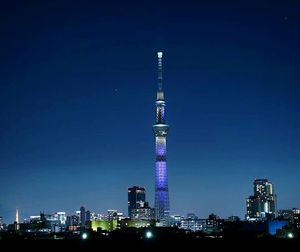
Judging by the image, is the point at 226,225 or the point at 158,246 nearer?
the point at 158,246

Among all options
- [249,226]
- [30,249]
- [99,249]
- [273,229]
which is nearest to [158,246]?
[99,249]

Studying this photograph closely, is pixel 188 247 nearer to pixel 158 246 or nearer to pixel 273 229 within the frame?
pixel 158 246

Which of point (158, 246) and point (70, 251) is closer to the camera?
point (70, 251)

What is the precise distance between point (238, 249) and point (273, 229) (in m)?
91.7

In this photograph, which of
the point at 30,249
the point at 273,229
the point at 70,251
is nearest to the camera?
the point at 70,251

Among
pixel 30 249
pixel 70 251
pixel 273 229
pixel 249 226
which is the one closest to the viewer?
pixel 70 251

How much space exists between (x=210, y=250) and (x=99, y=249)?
10.3 m

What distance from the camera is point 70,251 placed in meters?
52.8

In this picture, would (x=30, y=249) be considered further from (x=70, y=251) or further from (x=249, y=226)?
(x=249, y=226)

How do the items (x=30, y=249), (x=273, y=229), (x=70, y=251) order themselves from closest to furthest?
(x=70, y=251) < (x=30, y=249) < (x=273, y=229)

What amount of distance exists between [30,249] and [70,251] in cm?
557

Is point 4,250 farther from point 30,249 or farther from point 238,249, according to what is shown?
point 238,249

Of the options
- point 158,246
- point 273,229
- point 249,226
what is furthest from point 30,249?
point 249,226

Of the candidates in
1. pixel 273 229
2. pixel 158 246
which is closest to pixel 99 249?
pixel 158 246
